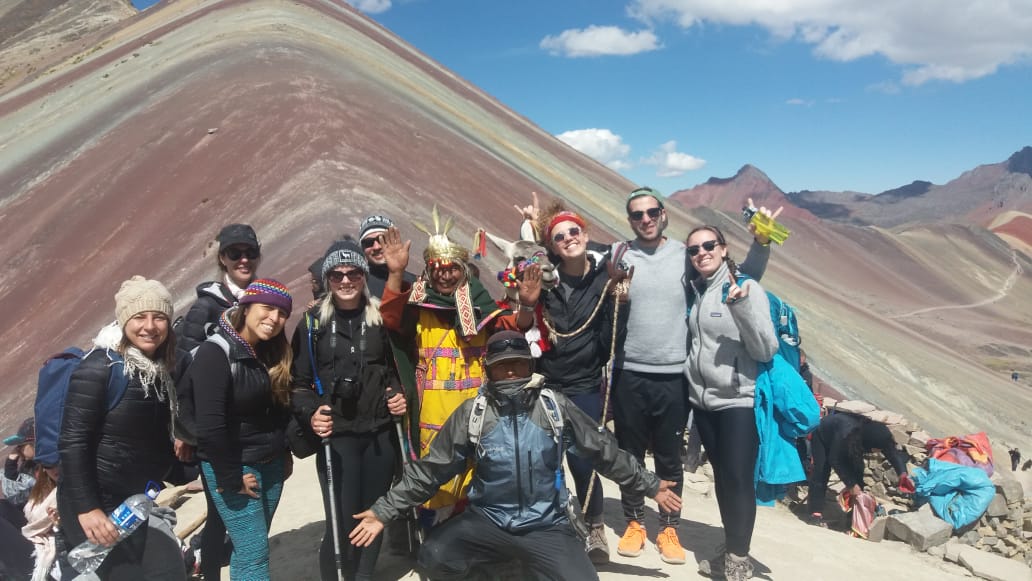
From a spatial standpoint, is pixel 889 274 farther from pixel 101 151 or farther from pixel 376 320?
pixel 376 320

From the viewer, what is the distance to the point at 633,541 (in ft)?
11.2

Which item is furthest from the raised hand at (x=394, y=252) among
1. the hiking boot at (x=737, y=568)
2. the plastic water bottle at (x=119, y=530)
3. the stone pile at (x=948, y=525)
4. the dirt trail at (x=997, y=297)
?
the dirt trail at (x=997, y=297)

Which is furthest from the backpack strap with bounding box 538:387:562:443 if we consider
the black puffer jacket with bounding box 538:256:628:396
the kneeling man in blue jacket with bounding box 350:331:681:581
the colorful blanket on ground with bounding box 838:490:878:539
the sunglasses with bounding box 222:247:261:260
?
the colorful blanket on ground with bounding box 838:490:878:539

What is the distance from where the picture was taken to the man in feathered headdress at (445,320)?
281 centimetres

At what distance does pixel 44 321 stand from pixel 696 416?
8.95 m

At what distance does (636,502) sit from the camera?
337cm

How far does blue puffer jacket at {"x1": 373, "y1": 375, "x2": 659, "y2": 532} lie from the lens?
2.71m

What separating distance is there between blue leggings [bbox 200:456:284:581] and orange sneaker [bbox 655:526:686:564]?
1.95 meters

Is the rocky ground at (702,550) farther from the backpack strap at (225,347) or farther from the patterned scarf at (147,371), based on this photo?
the patterned scarf at (147,371)

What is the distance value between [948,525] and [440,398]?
4.38 m

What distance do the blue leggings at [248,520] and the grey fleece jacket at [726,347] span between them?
200 centimetres

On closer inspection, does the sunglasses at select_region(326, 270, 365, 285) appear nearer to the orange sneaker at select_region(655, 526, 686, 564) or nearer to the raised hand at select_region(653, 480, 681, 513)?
the raised hand at select_region(653, 480, 681, 513)

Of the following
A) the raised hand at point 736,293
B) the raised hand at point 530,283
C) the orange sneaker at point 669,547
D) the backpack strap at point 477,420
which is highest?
the raised hand at point 530,283

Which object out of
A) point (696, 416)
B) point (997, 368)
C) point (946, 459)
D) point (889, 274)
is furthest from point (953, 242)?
point (696, 416)
